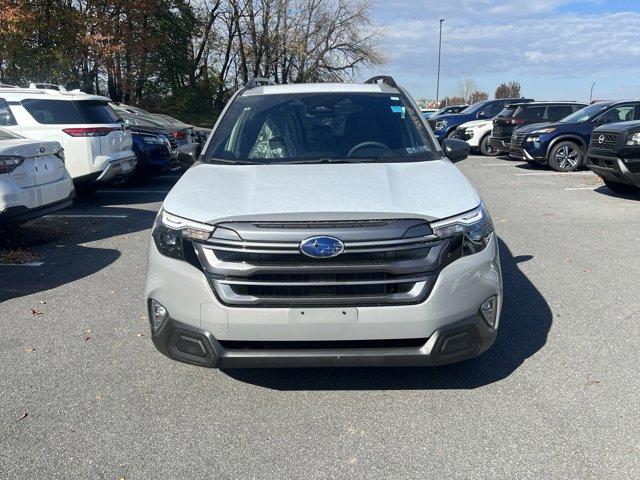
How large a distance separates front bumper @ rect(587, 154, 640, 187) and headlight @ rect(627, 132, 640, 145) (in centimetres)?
28

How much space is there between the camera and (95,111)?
9750 millimetres

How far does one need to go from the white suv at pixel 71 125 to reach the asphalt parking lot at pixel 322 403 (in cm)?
431

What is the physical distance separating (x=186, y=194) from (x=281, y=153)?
105 centimetres

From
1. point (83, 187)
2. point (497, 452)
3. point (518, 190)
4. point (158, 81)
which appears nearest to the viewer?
point (497, 452)

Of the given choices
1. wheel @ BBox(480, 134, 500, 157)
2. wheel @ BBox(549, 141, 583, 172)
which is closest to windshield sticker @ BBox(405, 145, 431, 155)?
wheel @ BBox(549, 141, 583, 172)

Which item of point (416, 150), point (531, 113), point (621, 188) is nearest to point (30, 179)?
point (416, 150)

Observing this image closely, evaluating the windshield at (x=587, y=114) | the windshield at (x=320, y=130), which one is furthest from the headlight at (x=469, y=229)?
the windshield at (x=587, y=114)

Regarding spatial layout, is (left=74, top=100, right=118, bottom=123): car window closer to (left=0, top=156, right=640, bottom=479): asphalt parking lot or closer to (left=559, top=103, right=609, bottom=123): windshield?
(left=0, top=156, right=640, bottom=479): asphalt parking lot

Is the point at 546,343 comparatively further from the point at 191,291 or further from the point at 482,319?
the point at 191,291

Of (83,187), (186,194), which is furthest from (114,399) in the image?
(83,187)

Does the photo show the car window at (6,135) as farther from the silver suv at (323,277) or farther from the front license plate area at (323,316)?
the front license plate area at (323,316)

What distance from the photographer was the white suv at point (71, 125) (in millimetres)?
9205

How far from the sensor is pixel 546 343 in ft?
13.6

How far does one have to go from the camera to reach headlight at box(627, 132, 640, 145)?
9.14m
